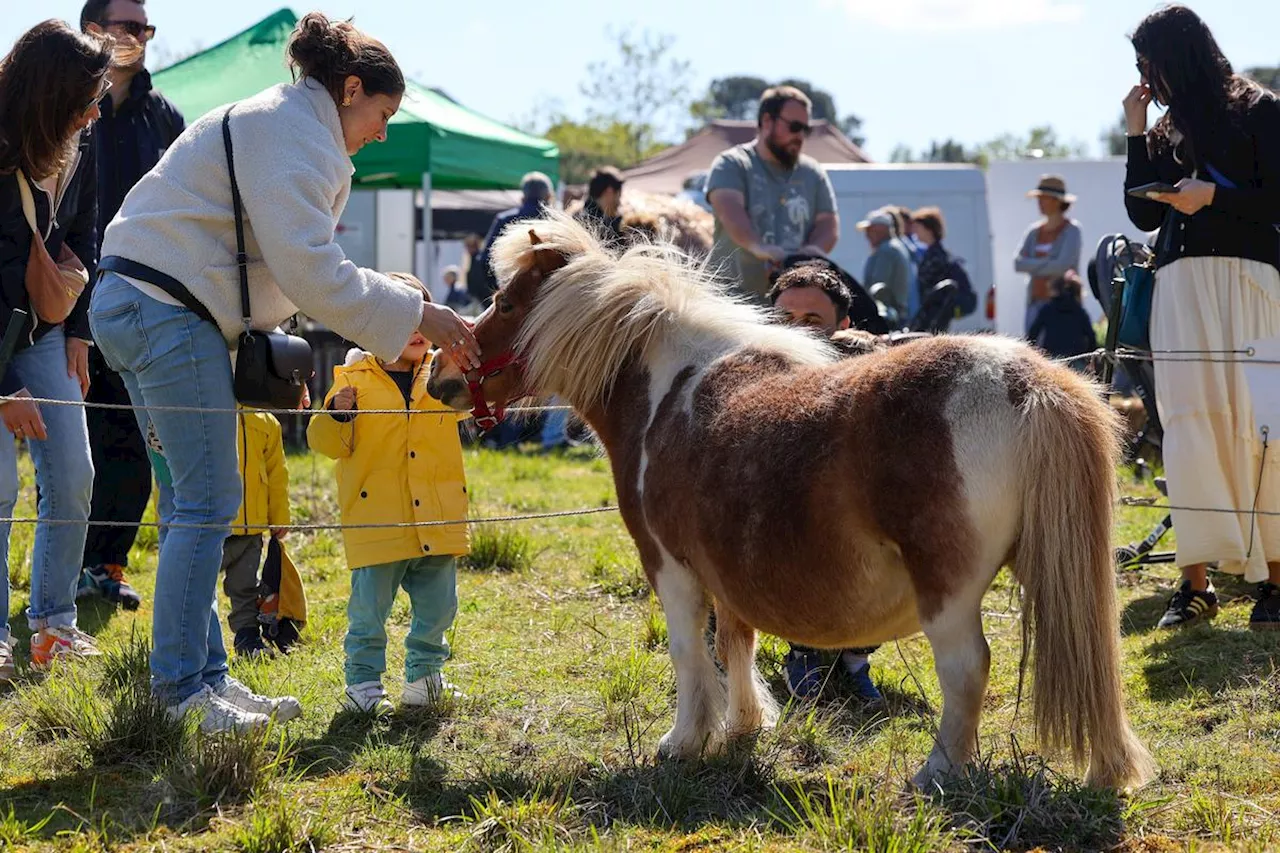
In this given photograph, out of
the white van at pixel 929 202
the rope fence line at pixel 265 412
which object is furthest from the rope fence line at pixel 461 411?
the white van at pixel 929 202

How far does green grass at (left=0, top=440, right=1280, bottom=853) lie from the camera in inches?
123

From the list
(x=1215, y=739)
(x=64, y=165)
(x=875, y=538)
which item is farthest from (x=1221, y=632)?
(x=64, y=165)

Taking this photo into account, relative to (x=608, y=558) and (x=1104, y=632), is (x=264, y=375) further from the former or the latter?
(x=608, y=558)

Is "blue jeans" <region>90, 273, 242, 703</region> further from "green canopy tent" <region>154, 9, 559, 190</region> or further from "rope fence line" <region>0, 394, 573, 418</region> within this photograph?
"green canopy tent" <region>154, 9, 559, 190</region>

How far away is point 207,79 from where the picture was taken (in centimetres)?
1136

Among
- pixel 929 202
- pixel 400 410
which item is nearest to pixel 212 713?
pixel 400 410

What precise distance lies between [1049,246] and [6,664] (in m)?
10.4

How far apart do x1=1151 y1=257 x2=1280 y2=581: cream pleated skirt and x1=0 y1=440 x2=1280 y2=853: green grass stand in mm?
380

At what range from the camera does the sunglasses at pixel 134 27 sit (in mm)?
5574

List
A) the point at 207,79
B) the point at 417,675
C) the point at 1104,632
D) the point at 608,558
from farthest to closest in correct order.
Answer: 1. the point at 207,79
2. the point at 608,558
3. the point at 417,675
4. the point at 1104,632

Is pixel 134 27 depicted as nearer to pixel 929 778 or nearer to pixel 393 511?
pixel 393 511

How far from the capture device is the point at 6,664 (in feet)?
15.4

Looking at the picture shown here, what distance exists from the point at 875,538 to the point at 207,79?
9.77m

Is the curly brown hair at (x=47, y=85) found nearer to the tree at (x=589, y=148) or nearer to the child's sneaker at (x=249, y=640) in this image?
the child's sneaker at (x=249, y=640)
